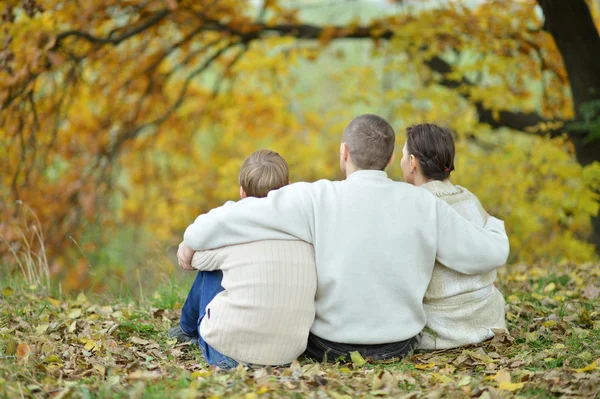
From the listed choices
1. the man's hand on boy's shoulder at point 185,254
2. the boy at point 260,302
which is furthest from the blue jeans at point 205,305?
the man's hand on boy's shoulder at point 185,254

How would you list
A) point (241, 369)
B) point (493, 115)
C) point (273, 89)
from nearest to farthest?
point (241, 369) → point (493, 115) → point (273, 89)

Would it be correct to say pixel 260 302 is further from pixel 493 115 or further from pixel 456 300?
pixel 493 115

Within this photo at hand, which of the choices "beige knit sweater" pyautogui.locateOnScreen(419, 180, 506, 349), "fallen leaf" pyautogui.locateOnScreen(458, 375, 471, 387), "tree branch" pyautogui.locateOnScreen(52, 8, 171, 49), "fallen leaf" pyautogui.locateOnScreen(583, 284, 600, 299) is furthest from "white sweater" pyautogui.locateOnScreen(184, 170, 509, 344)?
"tree branch" pyautogui.locateOnScreen(52, 8, 171, 49)

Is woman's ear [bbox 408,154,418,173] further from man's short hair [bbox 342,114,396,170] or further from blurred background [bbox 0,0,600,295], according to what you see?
blurred background [bbox 0,0,600,295]

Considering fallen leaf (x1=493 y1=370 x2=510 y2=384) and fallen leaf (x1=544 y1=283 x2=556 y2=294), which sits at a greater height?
fallen leaf (x1=493 y1=370 x2=510 y2=384)

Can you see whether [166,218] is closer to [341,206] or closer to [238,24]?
[238,24]

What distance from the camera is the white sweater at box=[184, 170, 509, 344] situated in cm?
315

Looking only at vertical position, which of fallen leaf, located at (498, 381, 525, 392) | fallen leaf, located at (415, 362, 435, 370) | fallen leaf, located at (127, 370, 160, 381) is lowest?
fallen leaf, located at (415, 362, 435, 370)

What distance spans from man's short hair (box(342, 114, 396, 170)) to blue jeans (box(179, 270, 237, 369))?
0.91 m

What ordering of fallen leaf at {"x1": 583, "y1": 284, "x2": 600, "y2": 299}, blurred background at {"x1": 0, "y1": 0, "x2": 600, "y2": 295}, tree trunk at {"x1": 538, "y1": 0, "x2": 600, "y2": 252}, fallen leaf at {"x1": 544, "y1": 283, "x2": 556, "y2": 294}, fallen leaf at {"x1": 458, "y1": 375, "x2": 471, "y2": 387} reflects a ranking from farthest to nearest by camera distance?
1. blurred background at {"x1": 0, "y1": 0, "x2": 600, "y2": 295}
2. tree trunk at {"x1": 538, "y1": 0, "x2": 600, "y2": 252}
3. fallen leaf at {"x1": 544, "y1": 283, "x2": 556, "y2": 294}
4. fallen leaf at {"x1": 583, "y1": 284, "x2": 600, "y2": 299}
5. fallen leaf at {"x1": 458, "y1": 375, "x2": 471, "y2": 387}

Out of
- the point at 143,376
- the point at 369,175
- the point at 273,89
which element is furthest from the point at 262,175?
the point at 273,89

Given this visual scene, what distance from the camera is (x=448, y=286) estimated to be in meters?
3.46

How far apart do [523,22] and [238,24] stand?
11.5ft

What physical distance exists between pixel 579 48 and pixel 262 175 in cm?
438
